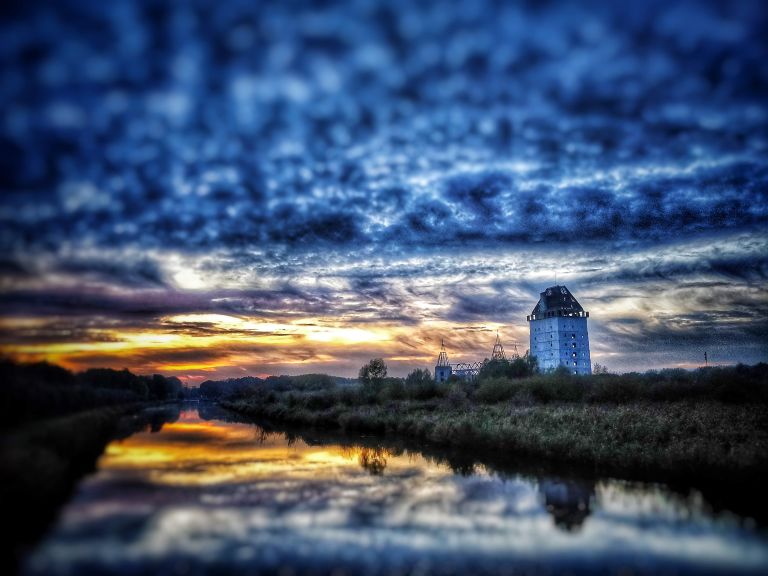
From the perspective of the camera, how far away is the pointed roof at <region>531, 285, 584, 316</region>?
96125mm

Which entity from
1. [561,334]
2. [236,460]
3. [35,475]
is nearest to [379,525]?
[35,475]

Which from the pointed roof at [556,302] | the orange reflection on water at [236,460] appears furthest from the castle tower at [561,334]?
the orange reflection on water at [236,460]

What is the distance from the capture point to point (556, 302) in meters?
97.2

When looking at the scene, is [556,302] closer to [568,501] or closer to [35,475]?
[568,501]

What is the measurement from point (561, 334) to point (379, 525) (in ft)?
284

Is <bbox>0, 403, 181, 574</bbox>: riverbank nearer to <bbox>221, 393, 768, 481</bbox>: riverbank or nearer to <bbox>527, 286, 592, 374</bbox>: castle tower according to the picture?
<bbox>221, 393, 768, 481</bbox>: riverbank

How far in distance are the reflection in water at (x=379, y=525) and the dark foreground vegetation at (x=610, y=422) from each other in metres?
3.29

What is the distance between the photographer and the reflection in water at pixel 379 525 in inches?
415

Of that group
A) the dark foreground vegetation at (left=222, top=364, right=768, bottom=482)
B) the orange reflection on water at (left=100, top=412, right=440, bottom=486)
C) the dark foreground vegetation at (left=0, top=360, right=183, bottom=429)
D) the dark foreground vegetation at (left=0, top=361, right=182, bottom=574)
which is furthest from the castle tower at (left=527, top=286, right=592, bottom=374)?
the dark foreground vegetation at (left=0, top=361, right=182, bottom=574)

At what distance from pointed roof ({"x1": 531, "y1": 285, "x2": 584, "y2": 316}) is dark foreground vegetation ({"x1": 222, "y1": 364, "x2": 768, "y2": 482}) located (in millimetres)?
52281

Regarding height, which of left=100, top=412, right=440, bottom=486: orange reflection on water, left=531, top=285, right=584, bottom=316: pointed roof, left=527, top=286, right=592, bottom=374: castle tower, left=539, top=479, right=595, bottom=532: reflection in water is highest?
left=531, top=285, right=584, bottom=316: pointed roof

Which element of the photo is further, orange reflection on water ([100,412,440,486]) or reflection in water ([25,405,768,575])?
orange reflection on water ([100,412,440,486])

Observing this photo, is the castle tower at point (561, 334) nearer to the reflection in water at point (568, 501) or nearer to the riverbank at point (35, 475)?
the reflection in water at point (568, 501)

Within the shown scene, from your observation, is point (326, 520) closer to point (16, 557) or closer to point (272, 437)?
point (16, 557)
